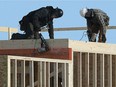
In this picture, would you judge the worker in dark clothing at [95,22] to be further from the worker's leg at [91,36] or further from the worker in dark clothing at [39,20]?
the worker in dark clothing at [39,20]

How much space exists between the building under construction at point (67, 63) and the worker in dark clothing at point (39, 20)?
508 mm

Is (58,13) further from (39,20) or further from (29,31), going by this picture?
(29,31)

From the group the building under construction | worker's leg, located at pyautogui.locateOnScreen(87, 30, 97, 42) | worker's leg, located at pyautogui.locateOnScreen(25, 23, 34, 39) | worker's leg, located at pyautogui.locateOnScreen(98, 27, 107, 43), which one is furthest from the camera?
worker's leg, located at pyautogui.locateOnScreen(87, 30, 97, 42)

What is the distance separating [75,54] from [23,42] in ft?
4.47

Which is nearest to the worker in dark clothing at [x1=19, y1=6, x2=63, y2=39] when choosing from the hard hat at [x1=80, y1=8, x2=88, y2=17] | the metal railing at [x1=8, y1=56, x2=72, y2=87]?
the hard hat at [x1=80, y1=8, x2=88, y2=17]

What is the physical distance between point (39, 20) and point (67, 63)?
5.84 ft

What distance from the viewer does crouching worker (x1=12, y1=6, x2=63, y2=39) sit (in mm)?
15375

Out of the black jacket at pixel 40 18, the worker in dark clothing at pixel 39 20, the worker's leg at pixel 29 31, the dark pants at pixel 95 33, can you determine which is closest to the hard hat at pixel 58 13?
the worker in dark clothing at pixel 39 20

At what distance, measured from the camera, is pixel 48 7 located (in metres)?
15.5

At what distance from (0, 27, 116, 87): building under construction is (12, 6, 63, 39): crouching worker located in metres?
0.51

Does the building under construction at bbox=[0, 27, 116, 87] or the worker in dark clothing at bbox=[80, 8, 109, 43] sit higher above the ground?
the worker in dark clothing at bbox=[80, 8, 109, 43]

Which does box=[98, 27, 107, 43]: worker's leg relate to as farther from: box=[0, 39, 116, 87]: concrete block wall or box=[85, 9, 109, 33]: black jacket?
box=[0, 39, 116, 87]: concrete block wall

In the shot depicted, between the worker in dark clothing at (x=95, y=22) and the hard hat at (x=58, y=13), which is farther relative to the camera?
the worker in dark clothing at (x=95, y=22)

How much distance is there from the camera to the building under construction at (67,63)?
13914 mm
